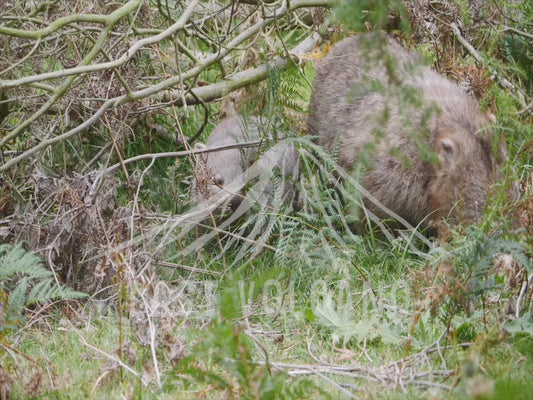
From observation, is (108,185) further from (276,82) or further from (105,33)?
(276,82)

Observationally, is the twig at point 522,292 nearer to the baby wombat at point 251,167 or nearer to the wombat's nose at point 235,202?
the baby wombat at point 251,167

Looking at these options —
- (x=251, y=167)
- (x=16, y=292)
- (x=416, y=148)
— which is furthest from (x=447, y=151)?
(x=16, y=292)

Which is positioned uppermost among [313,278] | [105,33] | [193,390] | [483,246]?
[105,33]

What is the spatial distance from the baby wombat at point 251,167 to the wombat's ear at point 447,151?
1.00m

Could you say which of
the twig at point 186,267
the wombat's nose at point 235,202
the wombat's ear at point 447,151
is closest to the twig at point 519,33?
the wombat's ear at point 447,151

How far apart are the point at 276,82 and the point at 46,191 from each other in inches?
64.8

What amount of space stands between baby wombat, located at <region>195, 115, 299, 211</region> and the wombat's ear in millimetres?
1002

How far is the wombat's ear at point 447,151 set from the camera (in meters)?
5.41

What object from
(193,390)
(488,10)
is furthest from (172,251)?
(488,10)

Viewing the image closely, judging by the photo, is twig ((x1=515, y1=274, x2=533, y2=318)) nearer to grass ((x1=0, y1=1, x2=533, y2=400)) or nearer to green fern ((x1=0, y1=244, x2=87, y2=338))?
grass ((x1=0, y1=1, x2=533, y2=400))

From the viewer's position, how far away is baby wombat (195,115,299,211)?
18.0 feet

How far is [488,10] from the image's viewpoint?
5777mm

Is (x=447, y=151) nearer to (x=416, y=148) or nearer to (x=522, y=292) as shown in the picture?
(x=416, y=148)

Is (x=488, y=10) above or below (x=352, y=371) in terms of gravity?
above
